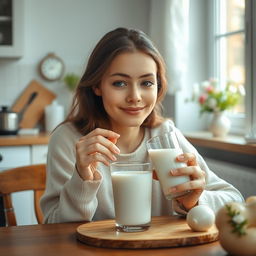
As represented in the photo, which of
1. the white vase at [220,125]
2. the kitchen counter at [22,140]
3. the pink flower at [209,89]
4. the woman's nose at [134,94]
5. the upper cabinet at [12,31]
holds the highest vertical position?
the upper cabinet at [12,31]

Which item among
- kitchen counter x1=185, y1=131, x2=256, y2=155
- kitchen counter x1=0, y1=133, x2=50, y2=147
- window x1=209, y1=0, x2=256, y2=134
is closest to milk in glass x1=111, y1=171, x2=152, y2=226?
kitchen counter x1=185, y1=131, x2=256, y2=155

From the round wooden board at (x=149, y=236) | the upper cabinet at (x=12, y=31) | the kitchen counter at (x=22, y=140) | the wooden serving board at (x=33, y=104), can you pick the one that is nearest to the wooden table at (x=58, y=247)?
the round wooden board at (x=149, y=236)

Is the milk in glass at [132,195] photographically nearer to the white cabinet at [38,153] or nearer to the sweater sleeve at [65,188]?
the sweater sleeve at [65,188]

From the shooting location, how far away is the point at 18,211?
3.32 meters

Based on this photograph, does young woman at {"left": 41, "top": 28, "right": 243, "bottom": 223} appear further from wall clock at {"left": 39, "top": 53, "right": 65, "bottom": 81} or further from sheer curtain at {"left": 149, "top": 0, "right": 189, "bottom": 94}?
wall clock at {"left": 39, "top": 53, "right": 65, "bottom": 81}

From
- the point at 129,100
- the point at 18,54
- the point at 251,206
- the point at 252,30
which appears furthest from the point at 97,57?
the point at 18,54

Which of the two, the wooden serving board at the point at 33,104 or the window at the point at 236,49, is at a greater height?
the window at the point at 236,49

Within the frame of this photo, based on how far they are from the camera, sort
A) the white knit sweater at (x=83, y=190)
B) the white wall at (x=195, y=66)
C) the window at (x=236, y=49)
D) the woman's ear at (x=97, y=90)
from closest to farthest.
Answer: the white knit sweater at (x=83, y=190)
the woman's ear at (x=97, y=90)
the window at (x=236, y=49)
the white wall at (x=195, y=66)

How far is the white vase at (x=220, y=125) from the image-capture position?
3.10 metres

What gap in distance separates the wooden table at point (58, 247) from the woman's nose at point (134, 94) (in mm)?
438

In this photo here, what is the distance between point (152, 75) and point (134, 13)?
267 cm

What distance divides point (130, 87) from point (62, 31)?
8.42ft

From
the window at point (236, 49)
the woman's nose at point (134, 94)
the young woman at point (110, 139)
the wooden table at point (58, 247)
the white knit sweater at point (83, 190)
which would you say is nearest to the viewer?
the wooden table at point (58, 247)

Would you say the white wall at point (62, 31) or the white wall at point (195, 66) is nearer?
the white wall at point (195, 66)
